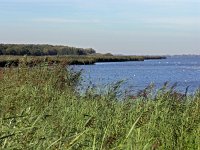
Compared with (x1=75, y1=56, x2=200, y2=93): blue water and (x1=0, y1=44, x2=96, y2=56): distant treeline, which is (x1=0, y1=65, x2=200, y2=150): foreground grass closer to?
(x1=75, y1=56, x2=200, y2=93): blue water

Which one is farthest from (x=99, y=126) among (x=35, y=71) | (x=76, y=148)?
(x=35, y=71)

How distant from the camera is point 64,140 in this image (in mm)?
4398

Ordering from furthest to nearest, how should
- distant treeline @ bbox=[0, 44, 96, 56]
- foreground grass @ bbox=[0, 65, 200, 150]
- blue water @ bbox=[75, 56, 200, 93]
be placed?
1. distant treeline @ bbox=[0, 44, 96, 56]
2. blue water @ bbox=[75, 56, 200, 93]
3. foreground grass @ bbox=[0, 65, 200, 150]

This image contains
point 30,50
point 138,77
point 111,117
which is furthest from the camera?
point 30,50

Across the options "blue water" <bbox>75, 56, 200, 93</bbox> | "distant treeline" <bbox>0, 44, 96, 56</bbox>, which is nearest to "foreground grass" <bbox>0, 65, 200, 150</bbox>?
"blue water" <bbox>75, 56, 200, 93</bbox>

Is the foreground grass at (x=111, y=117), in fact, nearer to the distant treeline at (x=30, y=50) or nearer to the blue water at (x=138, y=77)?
the blue water at (x=138, y=77)

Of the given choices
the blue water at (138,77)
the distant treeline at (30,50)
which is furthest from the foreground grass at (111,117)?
the distant treeline at (30,50)

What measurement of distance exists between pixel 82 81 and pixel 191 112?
7168 millimetres

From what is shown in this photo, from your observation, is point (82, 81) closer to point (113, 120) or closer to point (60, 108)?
point (60, 108)

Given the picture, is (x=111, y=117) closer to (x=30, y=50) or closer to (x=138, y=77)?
(x=138, y=77)

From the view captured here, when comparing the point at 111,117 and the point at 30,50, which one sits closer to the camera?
the point at 111,117

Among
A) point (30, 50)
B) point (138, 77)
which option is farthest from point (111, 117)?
point (30, 50)

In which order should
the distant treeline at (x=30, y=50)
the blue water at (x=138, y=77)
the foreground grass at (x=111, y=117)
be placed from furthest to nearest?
the distant treeline at (x=30, y=50) → the blue water at (x=138, y=77) → the foreground grass at (x=111, y=117)

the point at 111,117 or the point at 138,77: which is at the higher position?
the point at 111,117
